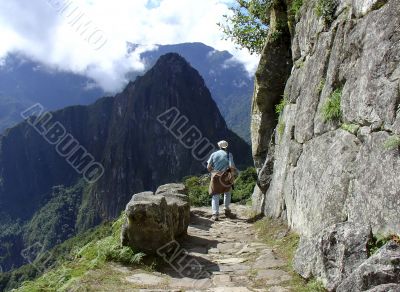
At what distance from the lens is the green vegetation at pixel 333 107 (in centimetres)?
753

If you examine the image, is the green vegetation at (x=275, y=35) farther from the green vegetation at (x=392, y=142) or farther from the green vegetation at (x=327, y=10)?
the green vegetation at (x=392, y=142)

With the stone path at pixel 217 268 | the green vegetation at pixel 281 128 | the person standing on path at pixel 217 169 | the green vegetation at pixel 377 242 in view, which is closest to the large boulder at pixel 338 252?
the green vegetation at pixel 377 242

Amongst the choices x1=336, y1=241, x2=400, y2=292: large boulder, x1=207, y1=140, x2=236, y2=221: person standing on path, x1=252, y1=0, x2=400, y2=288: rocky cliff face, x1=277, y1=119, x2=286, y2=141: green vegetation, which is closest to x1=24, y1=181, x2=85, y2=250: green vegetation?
x1=207, y1=140, x2=236, y2=221: person standing on path

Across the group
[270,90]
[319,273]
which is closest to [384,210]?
[319,273]

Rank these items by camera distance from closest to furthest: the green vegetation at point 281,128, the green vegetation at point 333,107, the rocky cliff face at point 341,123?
the rocky cliff face at point 341,123 → the green vegetation at point 333,107 → the green vegetation at point 281,128

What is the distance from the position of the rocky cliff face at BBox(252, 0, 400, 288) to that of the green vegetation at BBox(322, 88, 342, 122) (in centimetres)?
2

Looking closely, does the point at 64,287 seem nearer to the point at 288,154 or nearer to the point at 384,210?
the point at 384,210

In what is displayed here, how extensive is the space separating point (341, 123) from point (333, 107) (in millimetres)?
354

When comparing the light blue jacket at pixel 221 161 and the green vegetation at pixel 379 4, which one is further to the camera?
Result: the light blue jacket at pixel 221 161

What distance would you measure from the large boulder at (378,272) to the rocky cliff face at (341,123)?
0.49 meters

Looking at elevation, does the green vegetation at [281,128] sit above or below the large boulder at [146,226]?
above

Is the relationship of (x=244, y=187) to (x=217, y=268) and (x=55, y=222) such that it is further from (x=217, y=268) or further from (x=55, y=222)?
(x=55, y=222)

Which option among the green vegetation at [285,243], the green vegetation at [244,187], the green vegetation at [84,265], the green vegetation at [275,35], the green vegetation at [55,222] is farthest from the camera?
the green vegetation at [55,222]

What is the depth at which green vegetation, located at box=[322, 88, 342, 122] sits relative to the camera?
7532mm
